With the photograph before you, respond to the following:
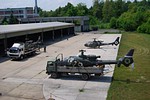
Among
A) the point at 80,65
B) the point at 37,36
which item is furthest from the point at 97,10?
the point at 80,65

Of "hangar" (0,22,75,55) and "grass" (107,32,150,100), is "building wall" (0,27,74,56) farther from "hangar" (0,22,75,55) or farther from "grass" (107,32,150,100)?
"grass" (107,32,150,100)

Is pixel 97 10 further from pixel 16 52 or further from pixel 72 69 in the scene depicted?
pixel 72 69

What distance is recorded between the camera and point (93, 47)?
148 feet

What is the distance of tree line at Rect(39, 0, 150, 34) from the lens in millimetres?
99000

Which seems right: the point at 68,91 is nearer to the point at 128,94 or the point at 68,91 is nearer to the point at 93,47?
the point at 128,94

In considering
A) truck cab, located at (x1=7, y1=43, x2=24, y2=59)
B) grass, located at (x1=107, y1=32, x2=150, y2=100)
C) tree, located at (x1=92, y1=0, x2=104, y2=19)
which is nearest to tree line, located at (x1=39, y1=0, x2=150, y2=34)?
tree, located at (x1=92, y1=0, x2=104, y2=19)

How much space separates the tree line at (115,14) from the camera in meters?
99.0

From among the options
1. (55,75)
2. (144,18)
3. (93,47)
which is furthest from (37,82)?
(144,18)

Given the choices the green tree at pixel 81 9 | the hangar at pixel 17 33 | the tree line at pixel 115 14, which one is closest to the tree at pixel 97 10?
the tree line at pixel 115 14

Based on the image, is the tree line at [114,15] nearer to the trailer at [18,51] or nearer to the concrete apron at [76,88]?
the trailer at [18,51]

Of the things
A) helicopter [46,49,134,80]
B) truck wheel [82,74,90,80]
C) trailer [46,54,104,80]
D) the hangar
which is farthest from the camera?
the hangar

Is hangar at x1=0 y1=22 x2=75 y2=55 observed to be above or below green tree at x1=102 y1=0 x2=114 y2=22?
below

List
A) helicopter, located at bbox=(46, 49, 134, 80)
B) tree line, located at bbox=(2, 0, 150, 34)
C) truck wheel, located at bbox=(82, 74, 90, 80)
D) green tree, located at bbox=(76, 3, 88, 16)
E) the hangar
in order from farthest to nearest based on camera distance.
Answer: green tree, located at bbox=(76, 3, 88, 16) → tree line, located at bbox=(2, 0, 150, 34) → the hangar → truck wheel, located at bbox=(82, 74, 90, 80) → helicopter, located at bbox=(46, 49, 134, 80)

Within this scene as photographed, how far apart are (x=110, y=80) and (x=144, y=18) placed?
80833 millimetres
